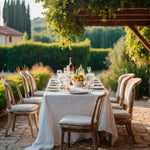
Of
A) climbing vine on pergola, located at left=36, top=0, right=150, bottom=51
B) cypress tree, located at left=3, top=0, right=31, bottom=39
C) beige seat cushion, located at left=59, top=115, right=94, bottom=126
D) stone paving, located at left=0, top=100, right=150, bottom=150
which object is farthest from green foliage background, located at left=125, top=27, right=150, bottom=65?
cypress tree, located at left=3, top=0, right=31, bottom=39

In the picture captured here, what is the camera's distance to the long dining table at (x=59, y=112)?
371 cm

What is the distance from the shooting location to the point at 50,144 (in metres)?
3.72

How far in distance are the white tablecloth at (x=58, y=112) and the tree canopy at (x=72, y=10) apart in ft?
4.38

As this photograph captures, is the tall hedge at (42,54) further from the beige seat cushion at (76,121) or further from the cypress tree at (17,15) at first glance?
the cypress tree at (17,15)

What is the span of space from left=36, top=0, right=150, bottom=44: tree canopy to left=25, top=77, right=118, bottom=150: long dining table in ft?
4.35

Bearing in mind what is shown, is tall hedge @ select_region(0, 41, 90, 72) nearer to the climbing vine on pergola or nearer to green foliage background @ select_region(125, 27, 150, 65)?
green foliage background @ select_region(125, 27, 150, 65)

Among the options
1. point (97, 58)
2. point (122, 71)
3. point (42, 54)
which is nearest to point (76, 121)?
point (122, 71)

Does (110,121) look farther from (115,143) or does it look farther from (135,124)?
(135,124)

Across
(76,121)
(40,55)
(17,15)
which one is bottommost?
(76,121)

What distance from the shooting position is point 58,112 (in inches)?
150

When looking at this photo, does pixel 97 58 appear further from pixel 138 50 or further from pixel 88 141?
pixel 88 141

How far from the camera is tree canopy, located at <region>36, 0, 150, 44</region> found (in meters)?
4.03

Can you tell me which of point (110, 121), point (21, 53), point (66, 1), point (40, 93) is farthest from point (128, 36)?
point (21, 53)

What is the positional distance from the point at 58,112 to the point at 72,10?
1679 millimetres
